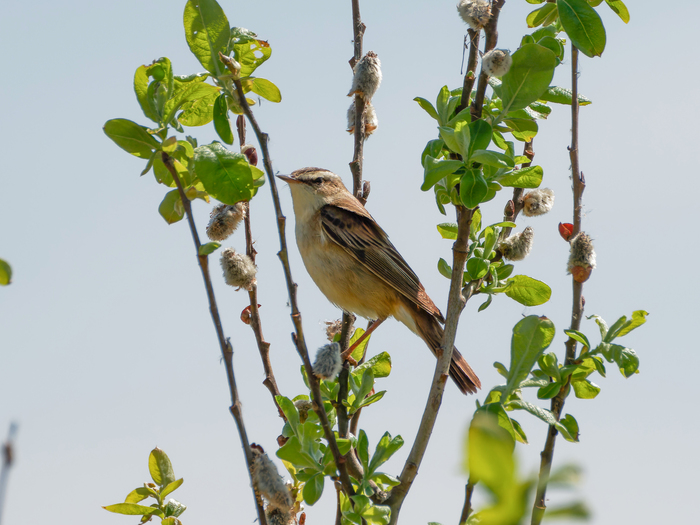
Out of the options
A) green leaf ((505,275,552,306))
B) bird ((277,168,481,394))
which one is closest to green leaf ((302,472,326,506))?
green leaf ((505,275,552,306))

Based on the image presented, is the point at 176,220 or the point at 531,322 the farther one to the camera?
the point at 176,220

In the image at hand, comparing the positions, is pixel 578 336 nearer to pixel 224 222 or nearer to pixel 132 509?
pixel 224 222

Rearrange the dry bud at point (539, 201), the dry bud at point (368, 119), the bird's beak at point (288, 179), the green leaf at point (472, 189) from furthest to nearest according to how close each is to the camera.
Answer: the bird's beak at point (288, 179)
the dry bud at point (368, 119)
the dry bud at point (539, 201)
the green leaf at point (472, 189)

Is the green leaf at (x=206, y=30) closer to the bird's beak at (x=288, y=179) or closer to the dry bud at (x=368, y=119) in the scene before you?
the dry bud at (x=368, y=119)

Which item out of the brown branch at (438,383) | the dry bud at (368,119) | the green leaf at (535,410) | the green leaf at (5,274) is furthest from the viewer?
the dry bud at (368,119)

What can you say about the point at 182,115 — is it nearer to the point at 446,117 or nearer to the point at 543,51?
the point at 446,117

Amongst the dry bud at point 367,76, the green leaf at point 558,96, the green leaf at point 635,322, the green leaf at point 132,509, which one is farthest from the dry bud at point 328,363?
the dry bud at point 367,76

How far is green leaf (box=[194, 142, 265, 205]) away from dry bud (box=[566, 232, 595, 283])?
134 centimetres

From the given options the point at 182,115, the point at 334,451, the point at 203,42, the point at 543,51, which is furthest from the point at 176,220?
the point at 543,51

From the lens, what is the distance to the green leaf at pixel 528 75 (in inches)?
92.1

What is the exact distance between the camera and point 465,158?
235 cm

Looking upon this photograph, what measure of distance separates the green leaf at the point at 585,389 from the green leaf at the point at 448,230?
0.93m

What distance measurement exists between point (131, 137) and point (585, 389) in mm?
1978

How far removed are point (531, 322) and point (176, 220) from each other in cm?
130
